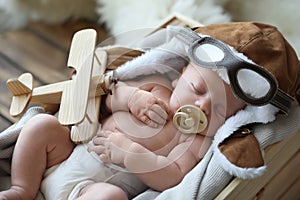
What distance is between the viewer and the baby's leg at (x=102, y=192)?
82 centimetres

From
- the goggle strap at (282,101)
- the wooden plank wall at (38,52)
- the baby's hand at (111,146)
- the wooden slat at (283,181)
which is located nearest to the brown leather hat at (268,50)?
the goggle strap at (282,101)

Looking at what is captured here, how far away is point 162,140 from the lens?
879 mm

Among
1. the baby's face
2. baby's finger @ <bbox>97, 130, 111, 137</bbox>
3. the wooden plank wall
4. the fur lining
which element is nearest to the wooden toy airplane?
baby's finger @ <bbox>97, 130, 111, 137</bbox>

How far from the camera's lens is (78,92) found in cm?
89

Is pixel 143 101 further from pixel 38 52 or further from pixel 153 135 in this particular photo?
pixel 38 52

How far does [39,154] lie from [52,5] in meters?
0.60

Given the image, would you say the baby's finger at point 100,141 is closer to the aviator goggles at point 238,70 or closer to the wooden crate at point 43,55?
the aviator goggles at point 238,70

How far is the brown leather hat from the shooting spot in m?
0.86

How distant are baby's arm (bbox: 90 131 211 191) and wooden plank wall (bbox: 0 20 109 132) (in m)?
0.47

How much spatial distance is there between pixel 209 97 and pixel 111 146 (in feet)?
0.58

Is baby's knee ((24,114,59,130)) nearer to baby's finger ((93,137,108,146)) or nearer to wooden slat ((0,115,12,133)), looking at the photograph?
baby's finger ((93,137,108,146))

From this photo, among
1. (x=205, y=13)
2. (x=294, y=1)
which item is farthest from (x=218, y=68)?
(x=294, y=1)

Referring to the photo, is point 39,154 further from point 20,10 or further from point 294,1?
point 294,1

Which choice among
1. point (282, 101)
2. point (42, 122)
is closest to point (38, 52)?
point (42, 122)
